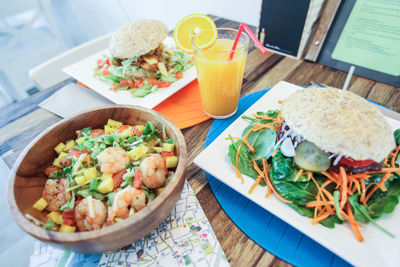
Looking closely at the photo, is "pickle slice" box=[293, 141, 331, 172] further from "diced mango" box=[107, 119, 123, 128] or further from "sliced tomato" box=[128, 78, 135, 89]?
"sliced tomato" box=[128, 78, 135, 89]

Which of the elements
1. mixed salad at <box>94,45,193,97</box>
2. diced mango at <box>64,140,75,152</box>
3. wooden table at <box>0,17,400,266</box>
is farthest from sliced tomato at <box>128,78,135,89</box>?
diced mango at <box>64,140,75,152</box>

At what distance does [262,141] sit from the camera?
3.88 ft

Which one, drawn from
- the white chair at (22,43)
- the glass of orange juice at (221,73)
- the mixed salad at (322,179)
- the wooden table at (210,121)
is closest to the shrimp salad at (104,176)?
the wooden table at (210,121)

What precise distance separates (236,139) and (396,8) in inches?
53.2

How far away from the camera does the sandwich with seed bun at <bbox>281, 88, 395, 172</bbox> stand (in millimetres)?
896

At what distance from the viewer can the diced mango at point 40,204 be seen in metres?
0.89

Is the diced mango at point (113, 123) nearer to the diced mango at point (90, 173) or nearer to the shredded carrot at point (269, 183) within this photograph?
the diced mango at point (90, 173)

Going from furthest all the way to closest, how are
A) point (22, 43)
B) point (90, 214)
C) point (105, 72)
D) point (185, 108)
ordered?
point (22, 43)
point (105, 72)
point (185, 108)
point (90, 214)

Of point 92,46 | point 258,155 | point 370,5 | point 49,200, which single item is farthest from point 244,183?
point 92,46

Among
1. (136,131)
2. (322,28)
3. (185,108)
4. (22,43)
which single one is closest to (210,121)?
(185,108)

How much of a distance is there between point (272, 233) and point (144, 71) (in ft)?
Answer: 4.93

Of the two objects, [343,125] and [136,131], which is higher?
[343,125]

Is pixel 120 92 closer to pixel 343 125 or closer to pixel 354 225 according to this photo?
pixel 343 125

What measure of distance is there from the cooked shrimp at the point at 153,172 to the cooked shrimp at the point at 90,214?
186mm
